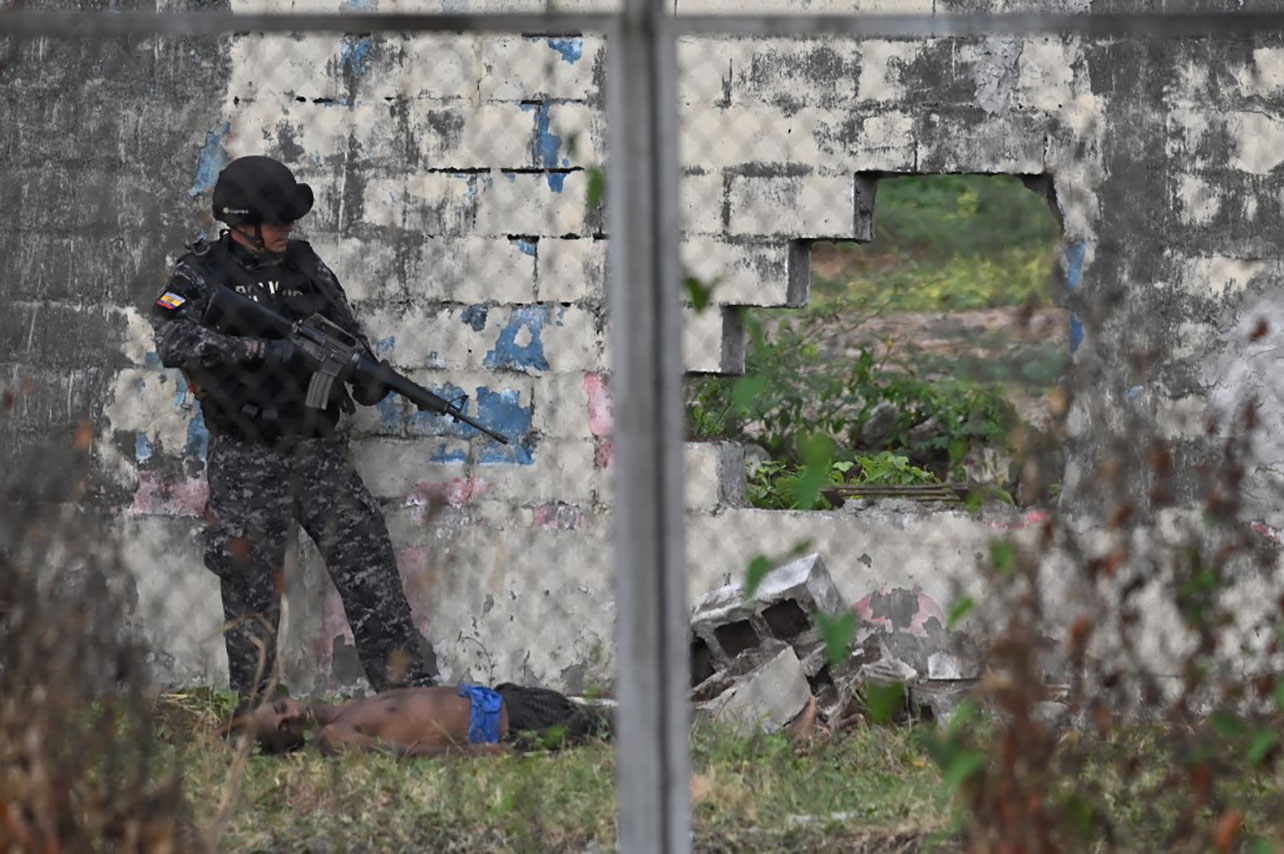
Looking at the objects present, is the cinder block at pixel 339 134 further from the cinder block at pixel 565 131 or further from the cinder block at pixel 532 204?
the cinder block at pixel 565 131

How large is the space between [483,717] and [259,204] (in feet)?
5.93

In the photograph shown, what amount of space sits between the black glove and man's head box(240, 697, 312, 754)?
121 cm

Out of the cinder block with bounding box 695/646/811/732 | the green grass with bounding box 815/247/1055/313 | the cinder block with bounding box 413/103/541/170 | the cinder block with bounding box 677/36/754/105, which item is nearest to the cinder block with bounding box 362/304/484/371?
the cinder block with bounding box 413/103/541/170

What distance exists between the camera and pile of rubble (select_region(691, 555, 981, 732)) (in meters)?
5.27

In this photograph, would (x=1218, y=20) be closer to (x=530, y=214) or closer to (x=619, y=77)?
(x=619, y=77)

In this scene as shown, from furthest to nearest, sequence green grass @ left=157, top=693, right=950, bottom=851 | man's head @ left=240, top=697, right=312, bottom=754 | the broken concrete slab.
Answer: the broken concrete slab < man's head @ left=240, top=697, right=312, bottom=754 < green grass @ left=157, top=693, right=950, bottom=851

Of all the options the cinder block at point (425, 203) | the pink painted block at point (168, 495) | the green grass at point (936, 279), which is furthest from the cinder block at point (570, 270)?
the green grass at point (936, 279)

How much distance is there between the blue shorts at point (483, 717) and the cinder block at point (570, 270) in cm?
146

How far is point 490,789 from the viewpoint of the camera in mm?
4395

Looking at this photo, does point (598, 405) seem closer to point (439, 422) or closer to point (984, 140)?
point (439, 422)

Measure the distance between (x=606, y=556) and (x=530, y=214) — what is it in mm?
1163

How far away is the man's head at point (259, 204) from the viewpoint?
557 centimetres

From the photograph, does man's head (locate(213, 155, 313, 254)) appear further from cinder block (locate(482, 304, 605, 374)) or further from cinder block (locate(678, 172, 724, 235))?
cinder block (locate(678, 172, 724, 235))

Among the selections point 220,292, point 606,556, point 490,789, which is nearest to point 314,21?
point 490,789
